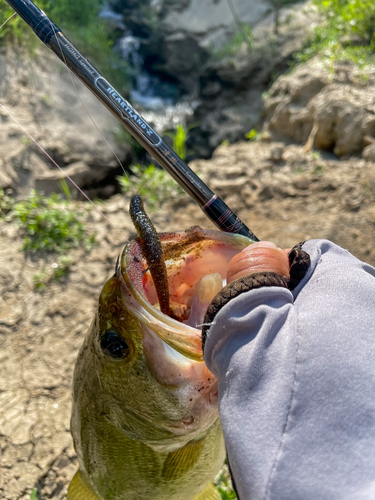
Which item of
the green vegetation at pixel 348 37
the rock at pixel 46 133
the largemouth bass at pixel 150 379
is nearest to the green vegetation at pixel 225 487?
the largemouth bass at pixel 150 379

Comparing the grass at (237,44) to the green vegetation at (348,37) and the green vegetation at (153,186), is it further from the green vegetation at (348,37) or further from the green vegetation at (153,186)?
the green vegetation at (153,186)

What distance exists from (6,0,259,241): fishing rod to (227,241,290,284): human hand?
1.62ft

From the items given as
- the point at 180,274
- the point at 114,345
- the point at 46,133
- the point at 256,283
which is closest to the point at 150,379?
the point at 114,345

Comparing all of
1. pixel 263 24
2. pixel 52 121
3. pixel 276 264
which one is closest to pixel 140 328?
pixel 276 264

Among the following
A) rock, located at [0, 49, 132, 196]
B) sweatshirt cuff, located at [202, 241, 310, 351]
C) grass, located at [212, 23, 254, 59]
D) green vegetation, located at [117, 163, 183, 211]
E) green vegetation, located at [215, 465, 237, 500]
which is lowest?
green vegetation, located at [215, 465, 237, 500]

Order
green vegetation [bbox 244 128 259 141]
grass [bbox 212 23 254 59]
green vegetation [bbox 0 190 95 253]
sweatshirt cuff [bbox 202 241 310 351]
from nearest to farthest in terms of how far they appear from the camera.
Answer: sweatshirt cuff [bbox 202 241 310 351], green vegetation [bbox 0 190 95 253], green vegetation [bbox 244 128 259 141], grass [bbox 212 23 254 59]

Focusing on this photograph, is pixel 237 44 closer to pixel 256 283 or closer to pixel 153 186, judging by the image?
pixel 153 186

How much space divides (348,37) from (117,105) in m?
4.60

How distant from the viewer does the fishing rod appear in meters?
1.46

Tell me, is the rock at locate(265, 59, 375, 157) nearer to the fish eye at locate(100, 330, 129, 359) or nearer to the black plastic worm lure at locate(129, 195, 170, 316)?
the black plastic worm lure at locate(129, 195, 170, 316)

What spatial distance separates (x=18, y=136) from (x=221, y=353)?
13.5 feet

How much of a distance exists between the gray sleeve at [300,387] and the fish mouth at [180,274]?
12cm

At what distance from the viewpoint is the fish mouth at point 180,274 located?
1.13 m

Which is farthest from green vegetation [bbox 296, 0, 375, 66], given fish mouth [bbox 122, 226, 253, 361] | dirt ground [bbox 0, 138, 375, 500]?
fish mouth [bbox 122, 226, 253, 361]
